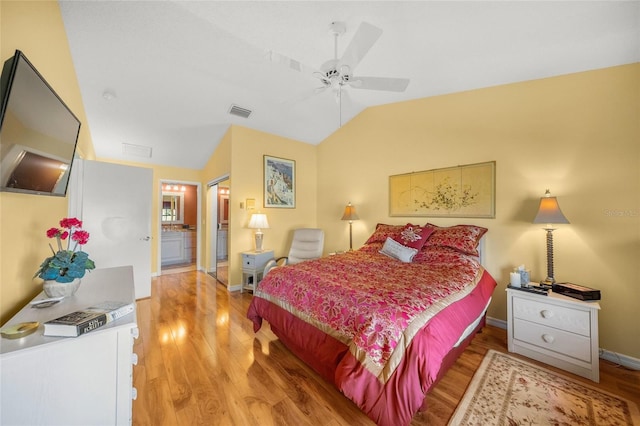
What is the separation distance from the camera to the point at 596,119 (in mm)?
2164

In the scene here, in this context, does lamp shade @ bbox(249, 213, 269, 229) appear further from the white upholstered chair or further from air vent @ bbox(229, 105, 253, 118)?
air vent @ bbox(229, 105, 253, 118)

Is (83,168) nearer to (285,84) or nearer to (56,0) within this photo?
(56,0)

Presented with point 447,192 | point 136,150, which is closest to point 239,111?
point 136,150

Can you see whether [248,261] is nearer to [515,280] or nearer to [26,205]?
[26,205]

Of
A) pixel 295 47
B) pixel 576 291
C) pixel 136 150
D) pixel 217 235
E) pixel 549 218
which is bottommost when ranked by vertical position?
pixel 576 291

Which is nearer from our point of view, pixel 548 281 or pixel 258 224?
pixel 548 281

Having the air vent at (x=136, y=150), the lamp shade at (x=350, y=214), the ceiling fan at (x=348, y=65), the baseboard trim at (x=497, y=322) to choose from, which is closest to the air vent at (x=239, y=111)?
the ceiling fan at (x=348, y=65)

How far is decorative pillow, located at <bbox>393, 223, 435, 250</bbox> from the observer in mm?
2820

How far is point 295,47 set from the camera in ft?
7.79

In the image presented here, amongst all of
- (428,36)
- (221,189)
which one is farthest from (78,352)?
(221,189)

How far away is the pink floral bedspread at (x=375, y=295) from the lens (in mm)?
1337

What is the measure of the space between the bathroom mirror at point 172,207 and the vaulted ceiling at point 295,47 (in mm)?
2681

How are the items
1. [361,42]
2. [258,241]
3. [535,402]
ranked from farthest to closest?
[258,241] → [361,42] → [535,402]

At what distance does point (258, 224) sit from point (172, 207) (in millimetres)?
3564
